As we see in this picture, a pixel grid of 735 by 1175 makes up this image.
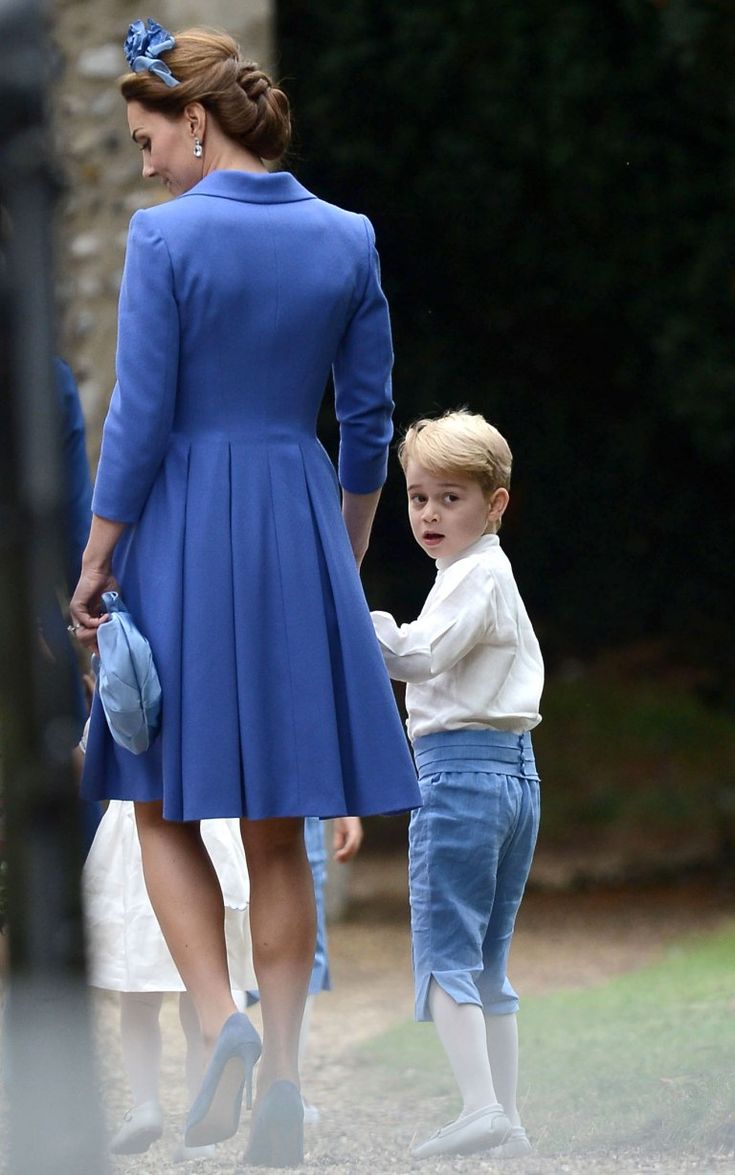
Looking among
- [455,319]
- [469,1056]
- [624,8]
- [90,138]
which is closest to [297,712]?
[469,1056]

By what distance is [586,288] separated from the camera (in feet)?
29.8

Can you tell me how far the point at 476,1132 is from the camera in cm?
281

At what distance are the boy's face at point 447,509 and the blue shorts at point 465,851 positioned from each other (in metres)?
0.30

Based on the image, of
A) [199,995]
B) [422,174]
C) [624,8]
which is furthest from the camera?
[422,174]

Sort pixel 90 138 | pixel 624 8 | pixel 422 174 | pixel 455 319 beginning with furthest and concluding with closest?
pixel 455 319 → pixel 422 174 → pixel 624 8 → pixel 90 138

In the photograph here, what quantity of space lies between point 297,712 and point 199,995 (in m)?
0.42

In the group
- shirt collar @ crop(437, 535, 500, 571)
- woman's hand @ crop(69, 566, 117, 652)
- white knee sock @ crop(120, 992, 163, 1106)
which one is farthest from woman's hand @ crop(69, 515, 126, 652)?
white knee sock @ crop(120, 992, 163, 1106)

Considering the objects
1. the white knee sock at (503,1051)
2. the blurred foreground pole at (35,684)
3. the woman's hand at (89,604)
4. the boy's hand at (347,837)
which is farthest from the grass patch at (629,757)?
the blurred foreground pole at (35,684)

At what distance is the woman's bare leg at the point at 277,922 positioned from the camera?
9.27 feet

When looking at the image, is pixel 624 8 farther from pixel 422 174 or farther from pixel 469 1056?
pixel 469 1056

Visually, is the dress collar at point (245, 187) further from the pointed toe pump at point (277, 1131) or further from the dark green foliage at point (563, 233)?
the dark green foliage at point (563, 233)

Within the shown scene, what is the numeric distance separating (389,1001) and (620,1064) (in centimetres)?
249

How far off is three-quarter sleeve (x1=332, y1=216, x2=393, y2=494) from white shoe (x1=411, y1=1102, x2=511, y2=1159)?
97cm

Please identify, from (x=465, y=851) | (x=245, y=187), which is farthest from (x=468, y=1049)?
(x=245, y=187)
